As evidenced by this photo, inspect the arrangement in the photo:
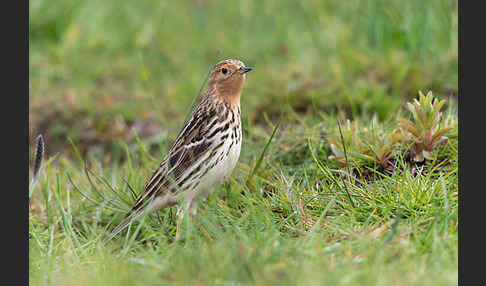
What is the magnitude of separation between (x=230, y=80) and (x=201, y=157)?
0.68 meters

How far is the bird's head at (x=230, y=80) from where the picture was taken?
474cm

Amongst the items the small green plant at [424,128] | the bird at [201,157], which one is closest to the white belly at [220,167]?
the bird at [201,157]

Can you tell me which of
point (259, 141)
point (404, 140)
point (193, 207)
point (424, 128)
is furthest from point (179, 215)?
point (424, 128)

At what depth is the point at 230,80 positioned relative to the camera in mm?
4762

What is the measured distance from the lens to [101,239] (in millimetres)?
4473

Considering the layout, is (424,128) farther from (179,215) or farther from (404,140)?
(179,215)

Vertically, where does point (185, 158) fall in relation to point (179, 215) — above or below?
above

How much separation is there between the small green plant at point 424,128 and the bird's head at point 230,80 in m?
1.23

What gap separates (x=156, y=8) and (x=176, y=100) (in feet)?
8.99

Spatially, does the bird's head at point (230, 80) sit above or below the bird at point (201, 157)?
above

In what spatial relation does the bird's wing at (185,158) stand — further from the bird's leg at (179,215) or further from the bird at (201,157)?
the bird's leg at (179,215)

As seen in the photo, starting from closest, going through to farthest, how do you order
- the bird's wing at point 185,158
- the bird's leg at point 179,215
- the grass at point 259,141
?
the grass at point 259,141 < the bird's leg at point 179,215 < the bird's wing at point 185,158

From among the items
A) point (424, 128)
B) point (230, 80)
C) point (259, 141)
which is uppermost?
point (230, 80)

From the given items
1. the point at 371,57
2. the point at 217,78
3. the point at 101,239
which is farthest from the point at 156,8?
the point at 101,239
